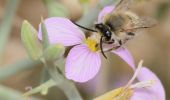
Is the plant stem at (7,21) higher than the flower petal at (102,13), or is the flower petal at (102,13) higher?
the plant stem at (7,21)

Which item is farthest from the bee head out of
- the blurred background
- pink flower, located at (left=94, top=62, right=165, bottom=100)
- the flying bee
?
the blurred background

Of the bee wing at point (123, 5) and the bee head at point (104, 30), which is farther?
the bee wing at point (123, 5)

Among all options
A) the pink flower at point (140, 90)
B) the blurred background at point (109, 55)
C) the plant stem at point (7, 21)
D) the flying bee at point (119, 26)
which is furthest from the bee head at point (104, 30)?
the blurred background at point (109, 55)

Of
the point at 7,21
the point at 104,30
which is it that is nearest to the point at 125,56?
the point at 104,30

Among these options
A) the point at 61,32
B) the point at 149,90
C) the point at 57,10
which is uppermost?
the point at 57,10

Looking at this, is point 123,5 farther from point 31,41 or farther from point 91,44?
point 31,41

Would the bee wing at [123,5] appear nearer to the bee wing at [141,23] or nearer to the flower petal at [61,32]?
the bee wing at [141,23]
